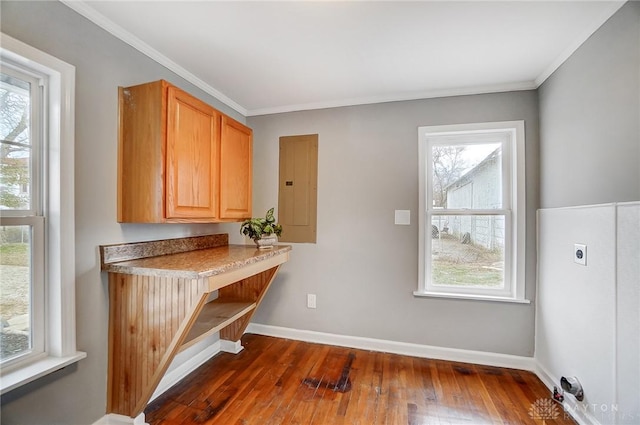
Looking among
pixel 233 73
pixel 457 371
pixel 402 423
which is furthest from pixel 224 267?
pixel 457 371

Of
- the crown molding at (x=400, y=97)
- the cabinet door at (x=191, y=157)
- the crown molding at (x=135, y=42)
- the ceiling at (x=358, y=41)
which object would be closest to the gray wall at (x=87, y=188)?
the crown molding at (x=135, y=42)

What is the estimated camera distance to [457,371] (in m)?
2.13

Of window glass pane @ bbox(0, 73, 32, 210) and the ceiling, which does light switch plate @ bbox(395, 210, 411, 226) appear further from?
window glass pane @ bbox(0, 73, 32, 210)

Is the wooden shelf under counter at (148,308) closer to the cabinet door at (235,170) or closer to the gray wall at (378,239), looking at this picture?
the cabinet door at (235,170)

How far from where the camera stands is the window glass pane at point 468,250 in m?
2.30

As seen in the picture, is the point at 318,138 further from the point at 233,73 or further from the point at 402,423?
the point at 402,423

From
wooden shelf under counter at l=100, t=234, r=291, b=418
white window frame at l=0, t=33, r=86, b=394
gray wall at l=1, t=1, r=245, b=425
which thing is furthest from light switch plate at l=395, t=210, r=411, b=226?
white window frame at l=0, t=33, r=86, b=394

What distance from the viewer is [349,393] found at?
186cm

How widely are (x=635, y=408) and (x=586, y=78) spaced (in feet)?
5.76

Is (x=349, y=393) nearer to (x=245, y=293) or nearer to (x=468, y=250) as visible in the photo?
(x=245, y=293)

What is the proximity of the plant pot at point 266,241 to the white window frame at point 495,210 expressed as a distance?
1.29 metres

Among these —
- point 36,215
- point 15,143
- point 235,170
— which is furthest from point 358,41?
point 36,215

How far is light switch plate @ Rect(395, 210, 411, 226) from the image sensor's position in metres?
2.41

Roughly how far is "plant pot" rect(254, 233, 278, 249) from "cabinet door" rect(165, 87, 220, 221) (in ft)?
1.36
